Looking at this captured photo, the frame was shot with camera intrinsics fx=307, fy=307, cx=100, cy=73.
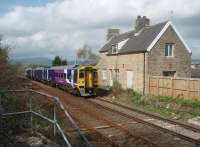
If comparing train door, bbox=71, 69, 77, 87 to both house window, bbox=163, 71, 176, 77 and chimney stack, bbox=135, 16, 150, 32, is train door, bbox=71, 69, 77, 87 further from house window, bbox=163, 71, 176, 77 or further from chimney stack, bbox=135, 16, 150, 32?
chimney stack, bbox=135, 16, 150, 32

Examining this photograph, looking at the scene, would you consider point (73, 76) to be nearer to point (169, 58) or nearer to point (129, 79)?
point (129, 79)

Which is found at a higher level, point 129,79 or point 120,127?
point 129,79

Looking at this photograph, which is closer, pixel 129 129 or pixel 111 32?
pixel 129 129

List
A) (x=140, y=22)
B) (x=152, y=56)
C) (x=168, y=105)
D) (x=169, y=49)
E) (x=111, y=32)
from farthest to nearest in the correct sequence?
(x=111, y=32)
(x=140, y=22)
(x=169, y=49)
(x=152, y=56)
(x=168, y=105)

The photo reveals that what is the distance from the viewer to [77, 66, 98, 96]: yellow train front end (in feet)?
87.6

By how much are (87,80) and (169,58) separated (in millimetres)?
8536

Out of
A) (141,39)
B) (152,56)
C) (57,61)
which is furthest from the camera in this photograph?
(57,61)

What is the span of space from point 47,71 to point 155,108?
78.1ft

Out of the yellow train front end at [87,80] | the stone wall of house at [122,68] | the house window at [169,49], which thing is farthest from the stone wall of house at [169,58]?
the yellow train front end at [87,80]

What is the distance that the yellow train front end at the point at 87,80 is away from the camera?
87.6ft

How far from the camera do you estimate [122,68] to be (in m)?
33.6

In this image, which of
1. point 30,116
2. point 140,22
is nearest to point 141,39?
point 140,22

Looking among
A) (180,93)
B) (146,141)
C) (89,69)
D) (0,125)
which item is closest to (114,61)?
(89,69)

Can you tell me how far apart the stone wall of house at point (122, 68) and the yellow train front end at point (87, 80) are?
442 cm
